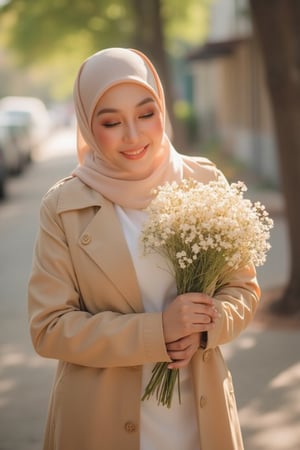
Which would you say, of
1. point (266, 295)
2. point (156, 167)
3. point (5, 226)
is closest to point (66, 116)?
point (5, 226)

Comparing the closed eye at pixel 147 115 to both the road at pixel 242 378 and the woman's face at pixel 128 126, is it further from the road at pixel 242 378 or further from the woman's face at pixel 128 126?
the road at pixel 242 378

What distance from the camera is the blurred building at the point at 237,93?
23.1 meters

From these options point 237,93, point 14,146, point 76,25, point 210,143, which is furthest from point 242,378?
point 210,143

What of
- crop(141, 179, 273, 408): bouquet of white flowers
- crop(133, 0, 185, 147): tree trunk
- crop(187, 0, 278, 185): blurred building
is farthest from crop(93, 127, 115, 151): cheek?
crop(133, 0, 185, 147): tree trunk

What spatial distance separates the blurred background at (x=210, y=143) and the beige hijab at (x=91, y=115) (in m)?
2.55

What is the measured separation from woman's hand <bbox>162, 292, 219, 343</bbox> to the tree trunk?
21905mm

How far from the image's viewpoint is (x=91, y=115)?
9.18 ft

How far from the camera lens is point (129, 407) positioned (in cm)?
277

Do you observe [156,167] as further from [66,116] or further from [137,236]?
[66,116]

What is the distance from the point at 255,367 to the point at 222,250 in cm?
407

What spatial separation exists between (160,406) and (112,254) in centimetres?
52

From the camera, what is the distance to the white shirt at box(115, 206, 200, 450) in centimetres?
279

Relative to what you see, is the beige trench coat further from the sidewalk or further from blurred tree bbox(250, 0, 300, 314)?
blurred tree bbox(250, 0, 300, 314)

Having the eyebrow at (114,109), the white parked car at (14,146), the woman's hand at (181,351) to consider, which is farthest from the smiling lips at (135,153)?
the white parked car at (14,146)
